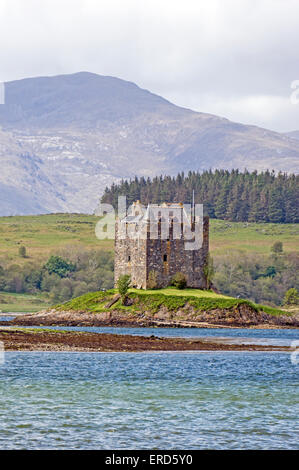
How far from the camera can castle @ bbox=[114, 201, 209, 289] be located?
120500 mm

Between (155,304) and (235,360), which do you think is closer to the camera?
(235,360)

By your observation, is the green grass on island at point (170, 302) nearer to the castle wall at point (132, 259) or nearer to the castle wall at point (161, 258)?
the castle wall at point (161, 258)

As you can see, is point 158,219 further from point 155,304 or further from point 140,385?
point 140,385

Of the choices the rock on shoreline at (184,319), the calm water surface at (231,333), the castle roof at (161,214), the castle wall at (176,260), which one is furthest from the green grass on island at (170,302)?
the castle roof at (161,214)

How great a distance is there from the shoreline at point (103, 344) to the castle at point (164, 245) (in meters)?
38.5

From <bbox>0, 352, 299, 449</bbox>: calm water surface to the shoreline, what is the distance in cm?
380

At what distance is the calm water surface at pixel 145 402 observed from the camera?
33.7 metres

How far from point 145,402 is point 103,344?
2958cm

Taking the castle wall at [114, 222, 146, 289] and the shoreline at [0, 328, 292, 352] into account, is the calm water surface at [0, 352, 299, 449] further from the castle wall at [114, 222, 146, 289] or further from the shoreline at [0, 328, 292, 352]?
the castle wall at [114, 222, 146, 289]

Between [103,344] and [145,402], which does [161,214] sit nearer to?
[103,344]

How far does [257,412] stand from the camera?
40594 mm

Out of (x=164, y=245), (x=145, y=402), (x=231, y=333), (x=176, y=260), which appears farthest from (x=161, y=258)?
(x=145, y=402)

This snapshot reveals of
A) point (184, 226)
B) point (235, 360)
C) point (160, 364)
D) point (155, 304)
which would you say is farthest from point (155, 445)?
point (184, 226)

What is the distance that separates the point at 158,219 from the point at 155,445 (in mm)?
89465
